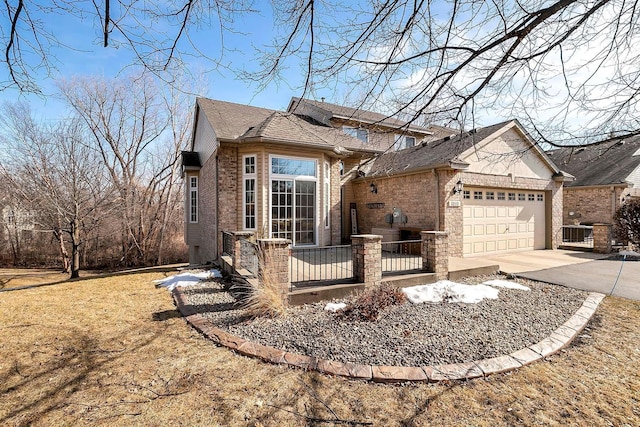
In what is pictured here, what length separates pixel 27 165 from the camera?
13.0 meters

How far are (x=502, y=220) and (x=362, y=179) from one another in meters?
5.89

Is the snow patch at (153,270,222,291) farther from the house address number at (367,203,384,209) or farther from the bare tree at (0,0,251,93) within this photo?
the house address number at (367,203,384,209)

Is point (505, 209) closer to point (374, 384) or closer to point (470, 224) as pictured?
point (470, 224)

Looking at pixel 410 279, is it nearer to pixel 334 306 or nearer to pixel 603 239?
pixel 334 306

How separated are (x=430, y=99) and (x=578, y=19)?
1.64 metres

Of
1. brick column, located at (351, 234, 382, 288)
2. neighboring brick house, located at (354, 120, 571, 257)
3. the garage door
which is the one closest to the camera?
brick column, located at (351, 234, 382, 288)

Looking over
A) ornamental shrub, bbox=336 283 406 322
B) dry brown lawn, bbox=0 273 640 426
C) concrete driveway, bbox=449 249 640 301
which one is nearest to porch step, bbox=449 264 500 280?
concrete driveway, bbox=449 249 640 301

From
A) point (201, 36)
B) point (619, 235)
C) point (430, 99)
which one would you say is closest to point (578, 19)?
point (430, 99)

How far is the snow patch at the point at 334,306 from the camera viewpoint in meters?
5.31

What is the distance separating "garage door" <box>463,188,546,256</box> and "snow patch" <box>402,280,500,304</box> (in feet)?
14.1

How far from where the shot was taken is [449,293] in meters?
6.15

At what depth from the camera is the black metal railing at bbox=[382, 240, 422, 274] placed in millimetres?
7509

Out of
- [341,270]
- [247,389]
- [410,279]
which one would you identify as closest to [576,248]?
[410,279]

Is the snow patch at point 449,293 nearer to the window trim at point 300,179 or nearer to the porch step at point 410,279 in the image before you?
the porch step at point 410,279
